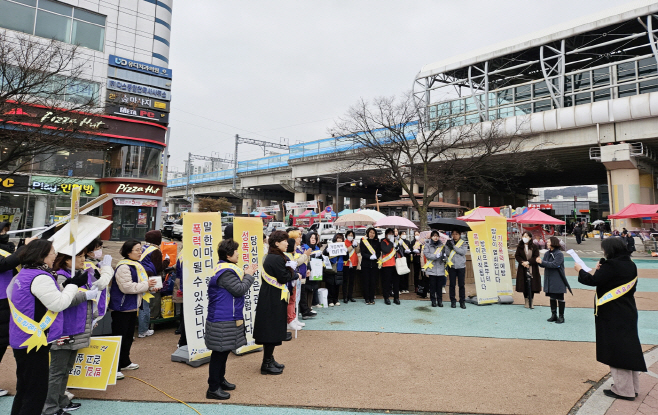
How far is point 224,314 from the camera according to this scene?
3.83m

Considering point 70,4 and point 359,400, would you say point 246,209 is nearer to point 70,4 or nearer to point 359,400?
point 70,4

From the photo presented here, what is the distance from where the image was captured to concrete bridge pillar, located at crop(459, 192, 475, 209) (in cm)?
3980

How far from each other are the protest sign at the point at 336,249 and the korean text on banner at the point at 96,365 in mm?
5130

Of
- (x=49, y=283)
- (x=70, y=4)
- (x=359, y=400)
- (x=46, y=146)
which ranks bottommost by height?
(x=359, y=400)


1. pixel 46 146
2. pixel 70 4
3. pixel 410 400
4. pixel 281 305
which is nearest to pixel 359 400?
pixel 410 400

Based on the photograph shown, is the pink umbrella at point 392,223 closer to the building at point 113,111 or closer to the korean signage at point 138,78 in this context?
the building at point 113,111

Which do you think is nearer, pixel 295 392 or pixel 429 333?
pixel 295 392

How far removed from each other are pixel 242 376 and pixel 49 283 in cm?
250

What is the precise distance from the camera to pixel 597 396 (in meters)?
4.04

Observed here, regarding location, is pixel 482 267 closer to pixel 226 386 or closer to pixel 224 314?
pixel 226 386

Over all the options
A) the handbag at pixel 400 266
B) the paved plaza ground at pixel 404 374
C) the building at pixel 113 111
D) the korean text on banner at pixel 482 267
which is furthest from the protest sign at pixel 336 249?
the building at pixel 113 111

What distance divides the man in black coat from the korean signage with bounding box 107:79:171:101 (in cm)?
2652

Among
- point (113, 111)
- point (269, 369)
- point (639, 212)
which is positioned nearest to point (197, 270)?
point (269, 369)

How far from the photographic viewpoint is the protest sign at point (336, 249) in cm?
848
